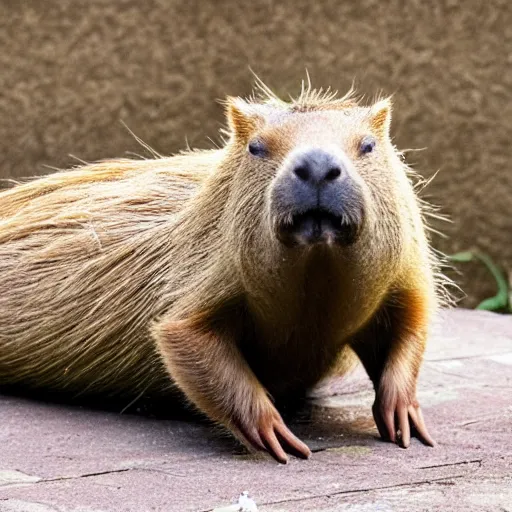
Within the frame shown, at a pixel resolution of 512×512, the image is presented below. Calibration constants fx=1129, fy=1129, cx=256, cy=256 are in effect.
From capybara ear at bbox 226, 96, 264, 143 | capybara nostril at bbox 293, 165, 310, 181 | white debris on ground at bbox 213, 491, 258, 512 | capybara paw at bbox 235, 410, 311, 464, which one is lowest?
white debris on ground at bbox 213, 491, 258, 512

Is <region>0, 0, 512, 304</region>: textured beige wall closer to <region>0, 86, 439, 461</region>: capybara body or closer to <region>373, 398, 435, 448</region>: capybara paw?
<region>0, 86, 439, 461</region>: capybara body

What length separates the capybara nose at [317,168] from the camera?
3576 mm

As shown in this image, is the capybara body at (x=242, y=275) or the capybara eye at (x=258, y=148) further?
the capybara eye at (x=258, y=148)

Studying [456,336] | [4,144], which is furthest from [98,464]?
[4,144]

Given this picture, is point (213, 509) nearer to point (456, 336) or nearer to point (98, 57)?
point (456, 336)

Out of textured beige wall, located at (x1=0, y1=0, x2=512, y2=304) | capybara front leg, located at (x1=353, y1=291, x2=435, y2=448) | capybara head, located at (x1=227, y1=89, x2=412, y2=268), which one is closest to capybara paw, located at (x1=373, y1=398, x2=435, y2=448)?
capybara front leg, located at (x1=353, y1=291, x2=435, y2=448)

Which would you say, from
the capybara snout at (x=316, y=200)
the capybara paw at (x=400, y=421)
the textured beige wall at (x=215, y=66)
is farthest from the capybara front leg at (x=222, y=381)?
the textured beige wall at (x=215, y=66)

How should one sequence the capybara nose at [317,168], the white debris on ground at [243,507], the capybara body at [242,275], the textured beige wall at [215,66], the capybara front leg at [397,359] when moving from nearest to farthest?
the white debris on ground at [243,507], the capybara nose at [317,168], the capybara body at [242,275], the capybara front leg at [397,359], the textured beige wall at [215,66]

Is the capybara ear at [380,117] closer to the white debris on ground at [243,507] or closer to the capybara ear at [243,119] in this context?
the capybara ear at [243,119]

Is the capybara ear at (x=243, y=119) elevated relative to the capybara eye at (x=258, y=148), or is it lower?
elevated

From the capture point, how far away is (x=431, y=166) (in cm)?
749

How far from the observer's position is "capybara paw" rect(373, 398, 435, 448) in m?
4.17

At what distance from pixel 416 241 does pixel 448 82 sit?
3.28 m

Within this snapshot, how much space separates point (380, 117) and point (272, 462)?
1.33 metres
